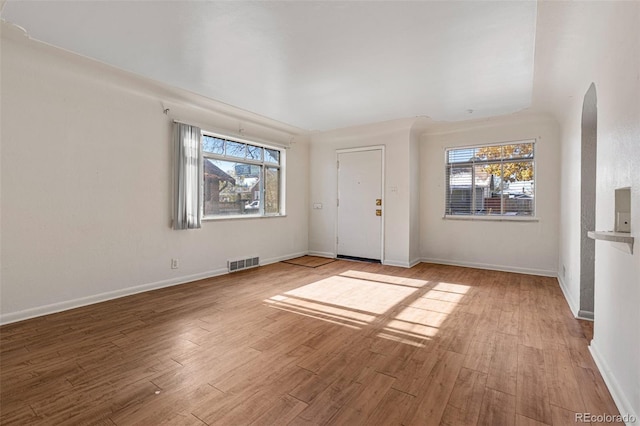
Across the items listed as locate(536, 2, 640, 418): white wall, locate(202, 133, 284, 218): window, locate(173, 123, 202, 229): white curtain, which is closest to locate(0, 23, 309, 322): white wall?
locate(173, 123, 202, 229): white curtain

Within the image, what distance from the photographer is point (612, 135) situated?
1929 millimetres

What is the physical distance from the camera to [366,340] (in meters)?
2.53

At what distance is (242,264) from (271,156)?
221 centimetres

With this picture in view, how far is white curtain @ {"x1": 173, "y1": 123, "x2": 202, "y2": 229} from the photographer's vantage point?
13.6 feet

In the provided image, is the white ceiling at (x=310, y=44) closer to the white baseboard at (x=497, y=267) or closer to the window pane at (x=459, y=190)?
the window pane at (x=459, y=190)

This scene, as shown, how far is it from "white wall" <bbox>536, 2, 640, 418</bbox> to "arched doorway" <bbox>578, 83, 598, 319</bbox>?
0.45m

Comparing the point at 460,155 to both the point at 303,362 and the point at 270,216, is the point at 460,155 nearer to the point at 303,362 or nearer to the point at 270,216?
the point at 270,216

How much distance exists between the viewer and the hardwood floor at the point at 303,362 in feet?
5.43

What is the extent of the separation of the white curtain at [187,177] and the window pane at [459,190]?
14.7 ft

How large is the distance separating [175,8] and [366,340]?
305 centimetres

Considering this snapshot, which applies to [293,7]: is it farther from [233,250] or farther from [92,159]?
[233,250]

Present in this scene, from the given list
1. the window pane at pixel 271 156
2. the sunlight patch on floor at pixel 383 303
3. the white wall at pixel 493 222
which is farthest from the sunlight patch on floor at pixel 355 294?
the window pane at pixel 271 156

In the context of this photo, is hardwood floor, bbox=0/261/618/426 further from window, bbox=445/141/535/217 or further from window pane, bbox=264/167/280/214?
window pane, bbox=264/167/280/214
